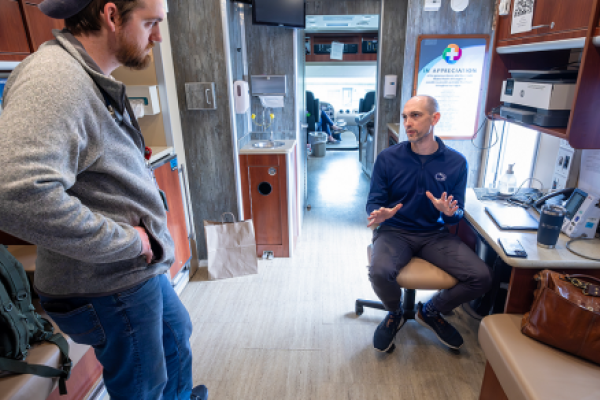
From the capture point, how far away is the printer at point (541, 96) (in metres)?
1.53

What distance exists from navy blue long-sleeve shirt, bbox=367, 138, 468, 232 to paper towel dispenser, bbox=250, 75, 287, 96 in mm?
1387

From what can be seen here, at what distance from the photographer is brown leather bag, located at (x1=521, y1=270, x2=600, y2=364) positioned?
1255 millimetres

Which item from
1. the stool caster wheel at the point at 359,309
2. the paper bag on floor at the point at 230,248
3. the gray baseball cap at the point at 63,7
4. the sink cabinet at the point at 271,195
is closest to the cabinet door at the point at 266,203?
the sink cabinet at the point at 271,195

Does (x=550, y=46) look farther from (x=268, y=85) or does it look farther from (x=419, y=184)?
(x=268, y=85)

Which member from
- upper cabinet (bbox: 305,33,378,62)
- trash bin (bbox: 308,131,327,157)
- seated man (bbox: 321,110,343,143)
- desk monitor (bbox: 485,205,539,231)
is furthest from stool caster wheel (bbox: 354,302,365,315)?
upper cabinet (bbox: 305,33,378,62)

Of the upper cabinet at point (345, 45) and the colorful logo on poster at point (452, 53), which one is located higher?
the upper cabinet at point (345, 45)

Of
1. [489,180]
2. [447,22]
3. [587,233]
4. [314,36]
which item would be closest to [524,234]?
[587,233]

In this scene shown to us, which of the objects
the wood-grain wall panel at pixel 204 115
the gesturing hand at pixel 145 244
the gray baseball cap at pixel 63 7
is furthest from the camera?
the wood-grain wall panel at pixel 204 115

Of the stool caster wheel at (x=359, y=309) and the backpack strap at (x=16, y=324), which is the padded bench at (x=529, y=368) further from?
the backpack strap at (x=16, y=324)

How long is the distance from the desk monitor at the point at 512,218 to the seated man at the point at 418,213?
0.17m

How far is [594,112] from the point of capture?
143 cm

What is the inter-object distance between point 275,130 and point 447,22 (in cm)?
160

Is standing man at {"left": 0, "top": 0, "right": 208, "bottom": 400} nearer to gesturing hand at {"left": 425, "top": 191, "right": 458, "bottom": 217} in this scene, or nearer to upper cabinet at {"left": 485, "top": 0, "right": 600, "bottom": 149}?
gesturing hand at {"left": 425, "top": 191, "right": 458, "bottom": 217}

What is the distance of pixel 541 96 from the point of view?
1.60 m
